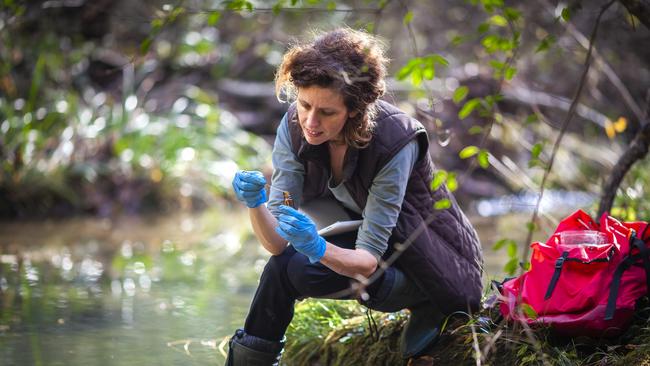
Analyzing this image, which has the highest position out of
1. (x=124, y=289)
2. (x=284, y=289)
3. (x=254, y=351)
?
(x=284, y=289)

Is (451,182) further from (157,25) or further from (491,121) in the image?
(157,25)

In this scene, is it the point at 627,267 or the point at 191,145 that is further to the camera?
the point at 191,145

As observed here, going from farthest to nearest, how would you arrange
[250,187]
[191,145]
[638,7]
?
[191,145] → [638,7] → [250,187]

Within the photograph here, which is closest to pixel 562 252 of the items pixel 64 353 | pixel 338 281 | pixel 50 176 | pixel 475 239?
pixel 475 239

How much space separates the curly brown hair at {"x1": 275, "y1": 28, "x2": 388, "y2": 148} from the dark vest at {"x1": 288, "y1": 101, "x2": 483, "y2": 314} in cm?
6

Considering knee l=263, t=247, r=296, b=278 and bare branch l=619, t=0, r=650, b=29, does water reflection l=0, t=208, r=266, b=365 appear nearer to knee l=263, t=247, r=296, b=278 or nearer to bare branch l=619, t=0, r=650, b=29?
knee l=263, t=247, r=296, b=278

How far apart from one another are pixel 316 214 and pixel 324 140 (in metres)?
0.36

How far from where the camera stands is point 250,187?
2553 millimetres

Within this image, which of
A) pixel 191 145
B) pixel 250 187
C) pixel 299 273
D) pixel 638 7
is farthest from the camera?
pixel 191 145

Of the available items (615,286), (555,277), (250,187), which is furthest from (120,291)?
(615,286)

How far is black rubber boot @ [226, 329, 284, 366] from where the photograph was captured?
269 cm

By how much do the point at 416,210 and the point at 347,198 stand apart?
23cm

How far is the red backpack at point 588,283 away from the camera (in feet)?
8.46

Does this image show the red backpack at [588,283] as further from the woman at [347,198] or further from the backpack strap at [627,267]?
the woman at [347,198]
